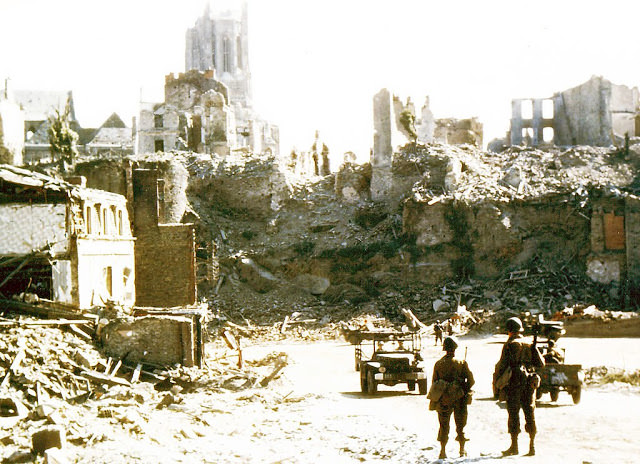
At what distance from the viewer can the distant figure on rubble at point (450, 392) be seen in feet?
33.7

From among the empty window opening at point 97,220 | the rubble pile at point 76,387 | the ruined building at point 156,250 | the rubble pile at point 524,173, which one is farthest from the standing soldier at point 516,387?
the rubble pile at point 524,173

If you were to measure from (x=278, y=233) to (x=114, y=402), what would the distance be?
2813 centimetres

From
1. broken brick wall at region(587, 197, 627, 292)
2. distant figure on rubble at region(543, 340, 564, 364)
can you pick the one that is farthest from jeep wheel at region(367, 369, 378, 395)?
broken brick wall at region(587, 197, 627, 292)

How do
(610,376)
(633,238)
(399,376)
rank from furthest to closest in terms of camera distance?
1. (633,238)
2. (399,376)
3. (610,376)

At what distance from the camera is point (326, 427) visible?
15.4 metres

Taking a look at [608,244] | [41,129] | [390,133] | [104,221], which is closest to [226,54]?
[41,129]

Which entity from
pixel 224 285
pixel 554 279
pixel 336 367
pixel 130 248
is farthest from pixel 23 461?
pixel 554 279

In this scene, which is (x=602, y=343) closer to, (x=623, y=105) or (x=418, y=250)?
(x=418, y=250)

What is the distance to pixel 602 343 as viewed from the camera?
2744 cm

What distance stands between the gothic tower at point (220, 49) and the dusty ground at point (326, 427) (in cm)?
7759

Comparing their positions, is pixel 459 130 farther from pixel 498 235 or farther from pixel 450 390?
pixel 450 390

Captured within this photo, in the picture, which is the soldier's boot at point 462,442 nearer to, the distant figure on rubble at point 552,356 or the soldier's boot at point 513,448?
the soldier's boot at point 513,448

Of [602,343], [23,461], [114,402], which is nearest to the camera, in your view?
[23,461]

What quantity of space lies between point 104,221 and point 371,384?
13781 millimetres
